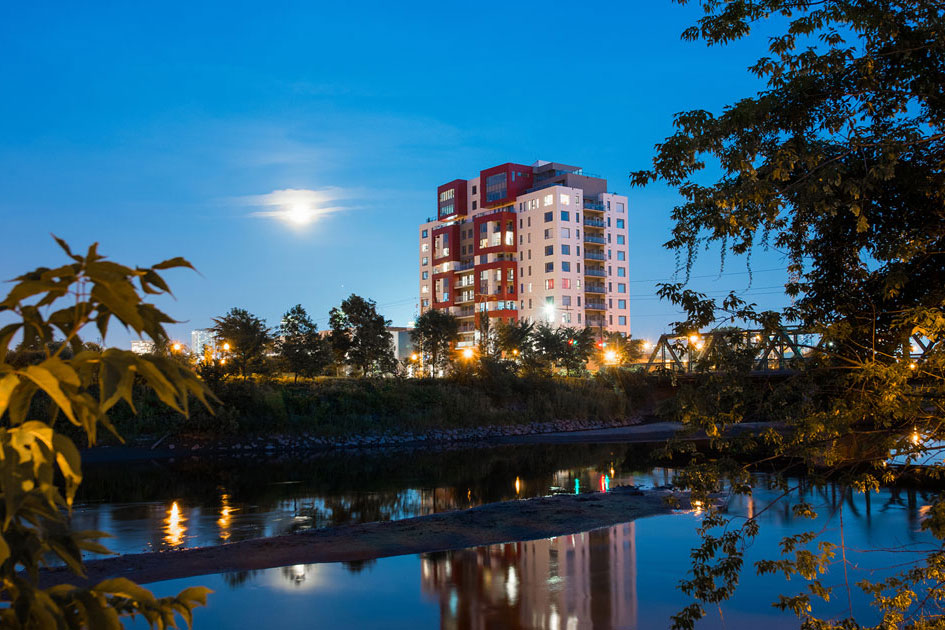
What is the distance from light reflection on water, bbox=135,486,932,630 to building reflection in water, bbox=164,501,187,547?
14.0 ft

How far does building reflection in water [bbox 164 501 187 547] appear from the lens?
18.6 metres

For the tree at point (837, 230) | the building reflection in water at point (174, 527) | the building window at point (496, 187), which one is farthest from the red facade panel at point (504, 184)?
the tree at point (837, 230)

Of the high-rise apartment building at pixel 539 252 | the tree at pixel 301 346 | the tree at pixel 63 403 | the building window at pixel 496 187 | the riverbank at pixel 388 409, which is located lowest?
the riverbank at pixel 388 409

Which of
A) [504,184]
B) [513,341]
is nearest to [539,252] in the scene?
[504,184]

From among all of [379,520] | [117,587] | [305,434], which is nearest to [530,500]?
[379,520]

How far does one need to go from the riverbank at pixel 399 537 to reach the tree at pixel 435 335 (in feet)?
185

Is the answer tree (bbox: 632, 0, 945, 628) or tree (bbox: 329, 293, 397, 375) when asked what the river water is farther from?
tree (bbox: 329, 293, 397, 375)

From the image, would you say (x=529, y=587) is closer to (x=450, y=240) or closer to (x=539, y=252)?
(x=539, y=252)

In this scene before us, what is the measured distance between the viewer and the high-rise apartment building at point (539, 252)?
325 ft

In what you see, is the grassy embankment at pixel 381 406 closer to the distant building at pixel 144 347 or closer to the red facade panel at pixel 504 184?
the distant building at pixel 144 347

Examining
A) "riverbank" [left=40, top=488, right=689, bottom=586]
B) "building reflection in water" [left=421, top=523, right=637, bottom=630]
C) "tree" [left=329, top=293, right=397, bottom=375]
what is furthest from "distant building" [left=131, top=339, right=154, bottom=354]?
"tree" [left=329, top=293, right=397, bottom=375]

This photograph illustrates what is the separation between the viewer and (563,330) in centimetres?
8431

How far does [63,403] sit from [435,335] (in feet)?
259

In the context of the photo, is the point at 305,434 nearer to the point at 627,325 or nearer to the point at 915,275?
the point at 915,275
